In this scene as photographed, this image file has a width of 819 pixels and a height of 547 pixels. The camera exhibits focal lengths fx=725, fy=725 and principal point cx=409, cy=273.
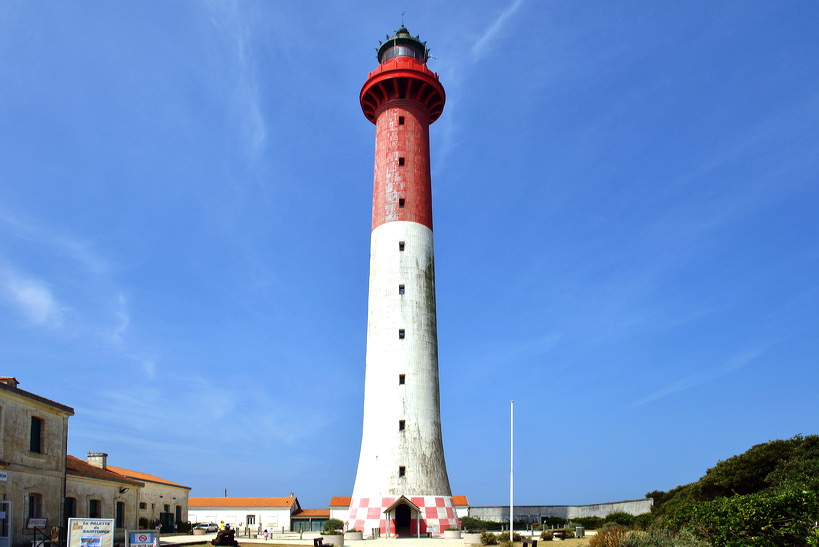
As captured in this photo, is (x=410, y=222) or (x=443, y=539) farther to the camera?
(x=410, y=222)

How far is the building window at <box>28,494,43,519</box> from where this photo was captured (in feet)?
90.7

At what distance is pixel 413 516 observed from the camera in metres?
38.6

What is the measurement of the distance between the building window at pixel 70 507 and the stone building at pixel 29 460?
1.06 meters

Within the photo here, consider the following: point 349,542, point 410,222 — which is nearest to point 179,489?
point 349,542

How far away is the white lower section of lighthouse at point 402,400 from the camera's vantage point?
127ft

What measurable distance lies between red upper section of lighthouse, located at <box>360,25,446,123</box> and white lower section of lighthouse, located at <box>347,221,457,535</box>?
9011 millimetres

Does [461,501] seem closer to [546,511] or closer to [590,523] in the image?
[546,511]

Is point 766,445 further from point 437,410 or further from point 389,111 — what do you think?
point 389,111

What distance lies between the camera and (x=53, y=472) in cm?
2933

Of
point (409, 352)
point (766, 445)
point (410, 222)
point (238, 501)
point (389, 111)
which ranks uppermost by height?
point (389, 111)

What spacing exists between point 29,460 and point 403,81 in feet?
97.4

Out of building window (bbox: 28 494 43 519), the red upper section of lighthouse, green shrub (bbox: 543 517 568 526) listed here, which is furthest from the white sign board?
green shrub (bbox: 543 517 568 526)

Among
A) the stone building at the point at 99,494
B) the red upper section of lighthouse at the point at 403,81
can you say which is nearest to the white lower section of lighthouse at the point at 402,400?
the red upper section of lighthouse at the point at 403,81

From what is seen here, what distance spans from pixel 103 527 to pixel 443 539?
754 inches
